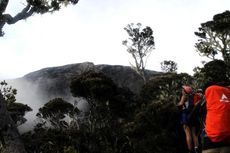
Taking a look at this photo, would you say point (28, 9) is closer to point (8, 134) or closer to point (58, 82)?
point (8, 134)

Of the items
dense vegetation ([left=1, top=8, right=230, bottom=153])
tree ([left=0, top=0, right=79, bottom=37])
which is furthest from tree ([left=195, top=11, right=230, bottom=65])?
tree ([left=0, top=0, right=79, bottom=37])

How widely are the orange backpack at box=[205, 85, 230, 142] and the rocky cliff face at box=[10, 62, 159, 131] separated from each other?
41719mm

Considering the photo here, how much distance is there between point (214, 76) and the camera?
32438 mm

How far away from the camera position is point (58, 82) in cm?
4906

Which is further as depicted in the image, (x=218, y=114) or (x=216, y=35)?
(x=216, y=35)

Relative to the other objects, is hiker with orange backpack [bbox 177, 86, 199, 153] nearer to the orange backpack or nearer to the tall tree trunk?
the orange backpack

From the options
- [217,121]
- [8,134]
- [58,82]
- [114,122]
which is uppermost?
[217,121]

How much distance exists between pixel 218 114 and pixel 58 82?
4546cm

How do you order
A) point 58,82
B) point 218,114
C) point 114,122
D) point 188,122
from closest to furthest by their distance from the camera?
point 218,114, point 188,122, point 114,122, point 58,82

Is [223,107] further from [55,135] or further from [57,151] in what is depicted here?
[55,135]

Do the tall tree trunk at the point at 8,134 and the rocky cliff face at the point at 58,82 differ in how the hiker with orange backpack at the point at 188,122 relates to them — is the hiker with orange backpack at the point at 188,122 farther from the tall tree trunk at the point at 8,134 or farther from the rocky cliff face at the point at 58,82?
the rocky cliff face at the point at 58,82

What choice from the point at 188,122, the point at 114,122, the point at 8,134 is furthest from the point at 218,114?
the point at 114,122

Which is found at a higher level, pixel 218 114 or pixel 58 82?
pixel 218 114

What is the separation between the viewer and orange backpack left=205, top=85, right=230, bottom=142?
415 centimetres
